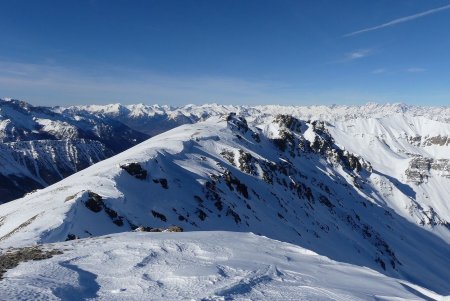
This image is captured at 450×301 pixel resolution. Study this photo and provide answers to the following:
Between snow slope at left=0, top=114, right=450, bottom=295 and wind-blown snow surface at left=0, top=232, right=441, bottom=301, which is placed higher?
wind-blown snow surface at left=0, top=232, right=441, bottom=301

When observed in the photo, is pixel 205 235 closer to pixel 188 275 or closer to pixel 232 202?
pixel 188 275

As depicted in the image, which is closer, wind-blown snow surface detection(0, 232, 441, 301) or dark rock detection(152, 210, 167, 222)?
wind-blown snow surface detection(0, 232, 441, 301)

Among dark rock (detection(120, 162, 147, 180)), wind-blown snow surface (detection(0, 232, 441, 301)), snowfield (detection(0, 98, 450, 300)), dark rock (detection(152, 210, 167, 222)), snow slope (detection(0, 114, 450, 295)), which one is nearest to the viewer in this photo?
wind-blown snow surface (detection(0, 232, 441, 301))

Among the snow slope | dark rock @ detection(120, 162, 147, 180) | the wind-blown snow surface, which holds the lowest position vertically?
the snow slope

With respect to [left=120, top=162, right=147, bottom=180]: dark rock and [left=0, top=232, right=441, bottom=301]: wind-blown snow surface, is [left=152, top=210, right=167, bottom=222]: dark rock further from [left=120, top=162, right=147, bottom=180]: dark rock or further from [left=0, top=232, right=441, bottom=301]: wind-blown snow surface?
[left=0, top=232, right=441, bottom=301]: wind-blown snow surface

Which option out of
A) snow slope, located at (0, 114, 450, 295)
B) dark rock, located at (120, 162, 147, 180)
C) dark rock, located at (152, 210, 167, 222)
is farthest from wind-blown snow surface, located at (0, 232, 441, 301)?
dark rock, located at (120, 162, 147, 180)

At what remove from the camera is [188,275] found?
16375 mm

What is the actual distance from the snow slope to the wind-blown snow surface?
10641mm

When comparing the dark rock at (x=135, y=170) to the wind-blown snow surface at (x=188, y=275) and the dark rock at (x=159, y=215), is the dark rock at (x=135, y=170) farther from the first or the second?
the wind-blown snow surface at (x=188, y=275)

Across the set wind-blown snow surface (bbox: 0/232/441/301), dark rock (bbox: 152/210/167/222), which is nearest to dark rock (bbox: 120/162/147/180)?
dark rock (bbox: 152/210/167/222)

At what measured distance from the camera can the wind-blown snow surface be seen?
14211 mm

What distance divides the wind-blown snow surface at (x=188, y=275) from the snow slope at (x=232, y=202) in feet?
34.9

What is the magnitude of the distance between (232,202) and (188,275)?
2100 inches

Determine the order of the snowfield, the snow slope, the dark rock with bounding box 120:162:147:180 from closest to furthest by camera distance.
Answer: the snowfield < the snow slope < the dark rock with bounding box 120:162:147:180
